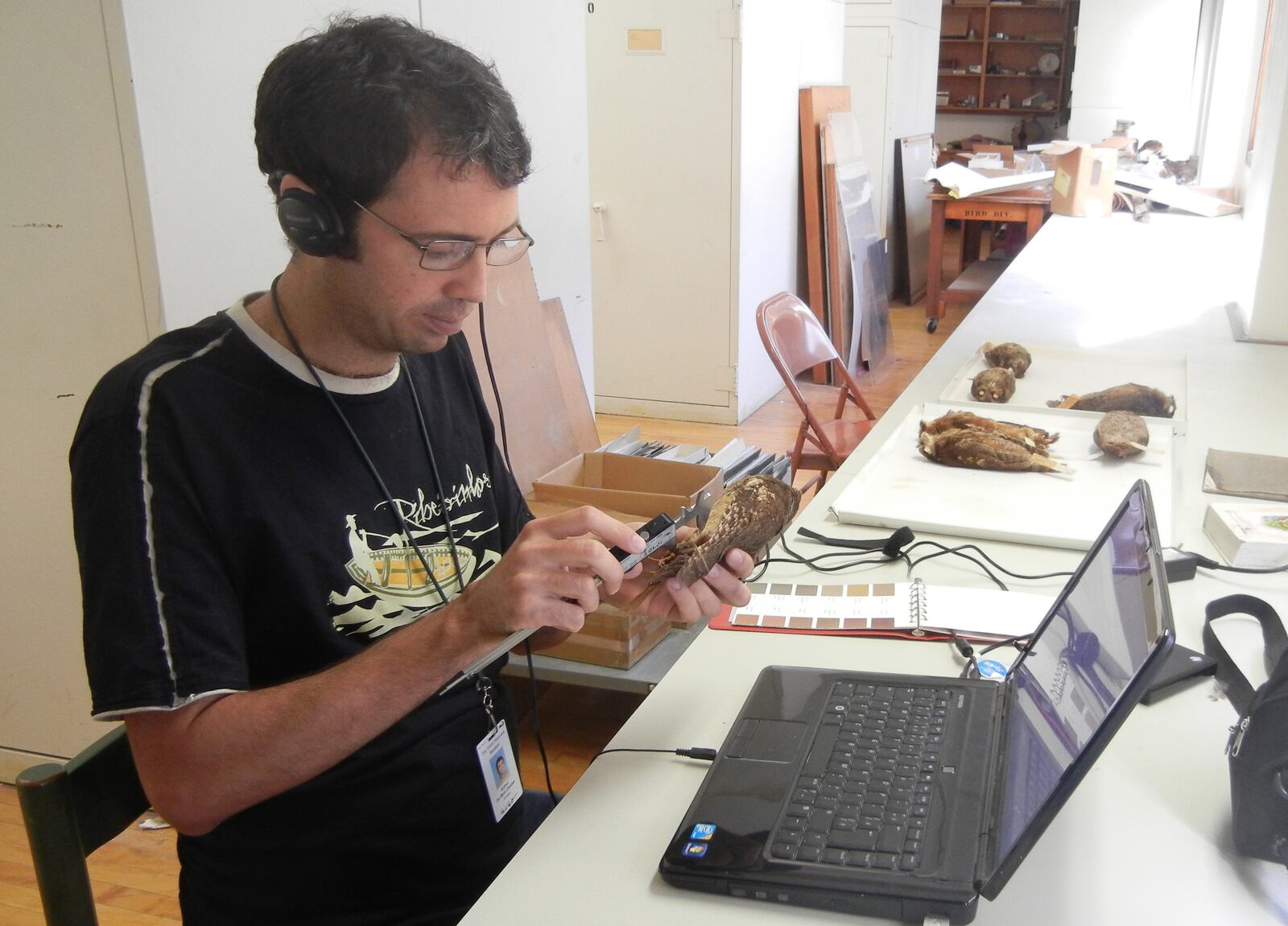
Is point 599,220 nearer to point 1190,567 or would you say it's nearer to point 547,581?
point 1190,567

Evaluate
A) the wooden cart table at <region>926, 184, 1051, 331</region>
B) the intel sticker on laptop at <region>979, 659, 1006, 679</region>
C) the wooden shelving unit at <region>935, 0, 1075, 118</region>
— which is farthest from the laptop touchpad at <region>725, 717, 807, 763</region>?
the wooden shelving unit at <region>935, 0, 1075, 118</region>

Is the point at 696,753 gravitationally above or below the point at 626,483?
above

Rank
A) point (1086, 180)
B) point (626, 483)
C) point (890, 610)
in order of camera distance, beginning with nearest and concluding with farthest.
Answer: point (890, 610) → point (626, 483) → point (1086, 180)

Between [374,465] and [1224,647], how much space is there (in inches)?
40.3

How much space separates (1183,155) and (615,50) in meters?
5.26

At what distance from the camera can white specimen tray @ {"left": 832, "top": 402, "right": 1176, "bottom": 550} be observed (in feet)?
5.38

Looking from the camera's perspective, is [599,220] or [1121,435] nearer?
[1121,435]

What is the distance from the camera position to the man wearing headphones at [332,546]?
974mm

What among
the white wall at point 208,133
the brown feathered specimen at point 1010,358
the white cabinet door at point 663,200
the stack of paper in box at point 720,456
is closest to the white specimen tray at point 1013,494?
the brown feathered specimen at point 1010,358

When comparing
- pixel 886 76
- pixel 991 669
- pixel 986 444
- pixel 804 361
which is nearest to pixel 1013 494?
pixel 986 444

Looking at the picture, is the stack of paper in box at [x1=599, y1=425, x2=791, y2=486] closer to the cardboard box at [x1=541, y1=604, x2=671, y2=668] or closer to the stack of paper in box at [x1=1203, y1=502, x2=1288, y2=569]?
the cardboard box at [x1=541, y1=604, x2=671, y2=668]

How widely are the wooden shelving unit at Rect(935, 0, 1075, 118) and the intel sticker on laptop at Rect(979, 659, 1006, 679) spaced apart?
34.8 feet

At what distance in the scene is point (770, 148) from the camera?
4.86m

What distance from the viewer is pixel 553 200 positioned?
3082 millimetres
